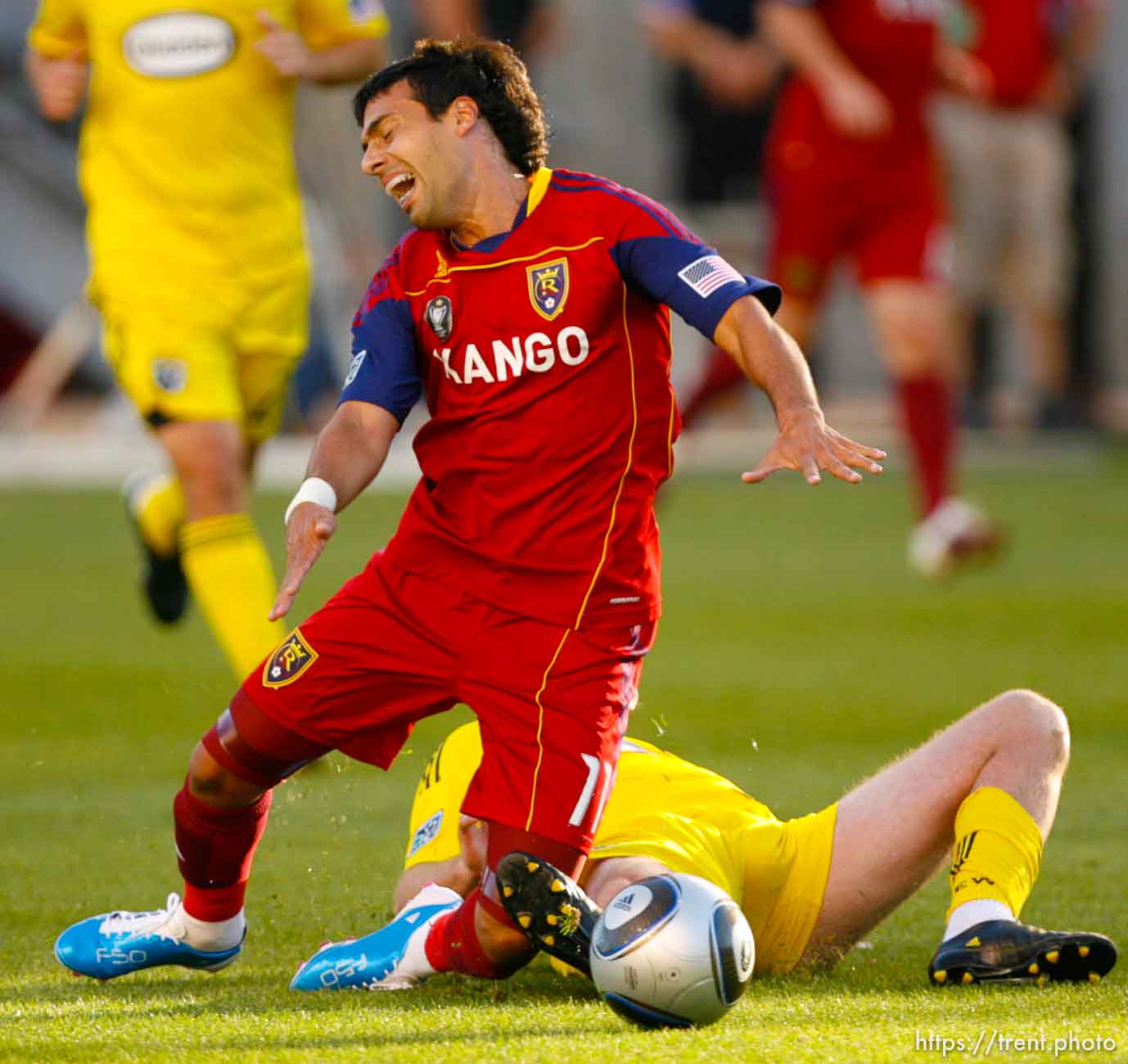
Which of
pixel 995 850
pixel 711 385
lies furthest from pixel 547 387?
pixel 711 385

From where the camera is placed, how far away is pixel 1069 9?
14281mm

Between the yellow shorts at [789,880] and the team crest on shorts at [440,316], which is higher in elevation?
the team crest on shorts at [440,316]

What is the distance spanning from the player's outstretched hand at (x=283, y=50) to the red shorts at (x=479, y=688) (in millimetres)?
2628

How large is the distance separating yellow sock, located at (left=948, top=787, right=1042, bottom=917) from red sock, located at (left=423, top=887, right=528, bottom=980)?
2.32 feet

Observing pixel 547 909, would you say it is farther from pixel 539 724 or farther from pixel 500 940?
pixel 539 724

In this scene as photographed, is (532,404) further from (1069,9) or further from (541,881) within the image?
(1069,9)

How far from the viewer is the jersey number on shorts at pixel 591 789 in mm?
3863

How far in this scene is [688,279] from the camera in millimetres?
3928

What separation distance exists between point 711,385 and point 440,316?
618cm

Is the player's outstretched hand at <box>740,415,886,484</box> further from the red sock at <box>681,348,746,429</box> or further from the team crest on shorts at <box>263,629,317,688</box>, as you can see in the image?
the red sock at <box>681,348,746,429</box>

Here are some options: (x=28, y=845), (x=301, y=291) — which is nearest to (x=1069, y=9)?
(x=301, y=291)

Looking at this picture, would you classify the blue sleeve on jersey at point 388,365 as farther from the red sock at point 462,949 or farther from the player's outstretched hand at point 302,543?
the red sock at point 462,949

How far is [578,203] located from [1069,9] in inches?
430

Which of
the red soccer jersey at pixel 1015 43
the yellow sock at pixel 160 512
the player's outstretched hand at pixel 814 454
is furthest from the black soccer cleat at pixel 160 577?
the red soccer jersey at pixel 1015 43
